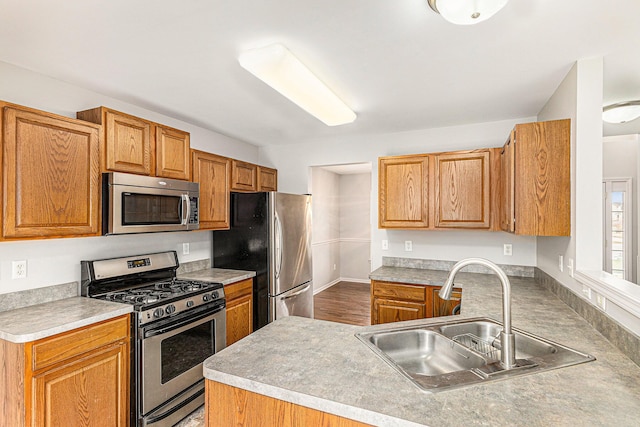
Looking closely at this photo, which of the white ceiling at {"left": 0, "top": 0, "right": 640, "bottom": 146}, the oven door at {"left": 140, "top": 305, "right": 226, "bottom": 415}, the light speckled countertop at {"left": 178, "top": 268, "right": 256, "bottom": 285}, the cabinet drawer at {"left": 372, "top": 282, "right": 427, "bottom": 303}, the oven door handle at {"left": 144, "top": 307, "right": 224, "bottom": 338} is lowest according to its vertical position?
the oven door at {"left": 140, "top": 305, "right": 226, "bottom": 415}

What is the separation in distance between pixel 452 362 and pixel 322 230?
4787 millimetres

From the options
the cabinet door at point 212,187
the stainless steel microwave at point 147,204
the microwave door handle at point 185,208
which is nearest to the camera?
the stainless steel microwave at point 147,204

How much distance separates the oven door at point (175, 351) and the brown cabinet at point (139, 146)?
3.80 ft

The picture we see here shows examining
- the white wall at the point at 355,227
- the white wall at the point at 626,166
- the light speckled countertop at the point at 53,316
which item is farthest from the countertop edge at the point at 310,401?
the white wall at the point at 355,227

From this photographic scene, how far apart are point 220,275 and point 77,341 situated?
53.8 inches

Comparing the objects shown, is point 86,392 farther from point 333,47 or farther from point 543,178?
point 543,178

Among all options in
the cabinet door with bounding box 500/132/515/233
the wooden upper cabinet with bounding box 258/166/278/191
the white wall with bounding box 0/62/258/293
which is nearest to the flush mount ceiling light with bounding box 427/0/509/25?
the cabinet door with bounding box 500/132/515/233

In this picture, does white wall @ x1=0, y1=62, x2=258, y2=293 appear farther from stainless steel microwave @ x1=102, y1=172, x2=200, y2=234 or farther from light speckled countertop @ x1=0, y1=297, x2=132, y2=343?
stainless steel microwave @ x1=102, y1=172, x2=200, y2=234

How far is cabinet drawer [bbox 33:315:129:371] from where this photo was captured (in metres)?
1.63

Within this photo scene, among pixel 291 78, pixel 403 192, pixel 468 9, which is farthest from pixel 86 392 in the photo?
pixel 403 192

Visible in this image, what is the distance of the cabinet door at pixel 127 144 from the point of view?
7.27 ft

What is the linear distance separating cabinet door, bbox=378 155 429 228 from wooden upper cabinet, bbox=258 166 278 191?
145 centimetres

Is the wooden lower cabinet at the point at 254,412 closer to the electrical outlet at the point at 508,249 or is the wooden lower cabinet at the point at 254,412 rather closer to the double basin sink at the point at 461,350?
the double basin sink at the point at 461,350

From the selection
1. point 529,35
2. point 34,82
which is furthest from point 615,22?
point 34,82
